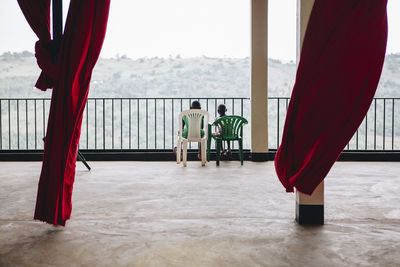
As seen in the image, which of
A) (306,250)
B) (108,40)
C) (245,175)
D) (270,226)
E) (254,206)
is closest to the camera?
(306,250)

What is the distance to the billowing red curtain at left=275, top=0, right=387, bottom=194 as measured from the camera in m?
2.13

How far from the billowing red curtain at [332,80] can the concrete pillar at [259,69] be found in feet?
12.9

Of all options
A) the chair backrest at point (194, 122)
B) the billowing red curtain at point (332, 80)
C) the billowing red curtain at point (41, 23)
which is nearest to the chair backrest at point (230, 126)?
the chair backrest at point (194, 122)

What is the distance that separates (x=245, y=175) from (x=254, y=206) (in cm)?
174

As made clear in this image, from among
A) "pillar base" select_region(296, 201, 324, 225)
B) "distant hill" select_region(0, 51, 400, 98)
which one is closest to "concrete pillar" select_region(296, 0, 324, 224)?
"pillar base" select_region(296, 201, 324, 225)

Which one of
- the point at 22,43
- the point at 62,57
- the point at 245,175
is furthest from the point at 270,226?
the point at 22,43

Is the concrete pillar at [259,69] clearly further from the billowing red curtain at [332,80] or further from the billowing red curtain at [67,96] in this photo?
the billowing red curtain at [67,96]

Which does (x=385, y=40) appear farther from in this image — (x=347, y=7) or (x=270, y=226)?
(x=270, y=226)

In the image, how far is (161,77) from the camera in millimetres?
21531

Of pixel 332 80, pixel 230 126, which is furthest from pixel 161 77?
pixel 332 80

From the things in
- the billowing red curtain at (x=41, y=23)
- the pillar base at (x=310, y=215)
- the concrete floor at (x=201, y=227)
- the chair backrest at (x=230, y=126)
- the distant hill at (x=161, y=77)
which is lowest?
the concrete floor at (x=201, y=227)

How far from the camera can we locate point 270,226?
2.45 meters

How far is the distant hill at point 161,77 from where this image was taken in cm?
2067

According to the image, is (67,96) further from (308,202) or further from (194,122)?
(194,122)
